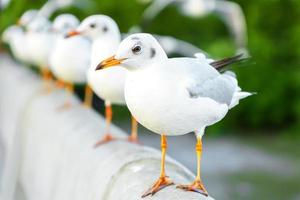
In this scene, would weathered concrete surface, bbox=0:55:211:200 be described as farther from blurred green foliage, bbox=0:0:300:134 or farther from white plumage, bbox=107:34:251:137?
blurred green foliage, bbox=0:0:300:134

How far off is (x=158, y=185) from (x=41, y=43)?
3.51 m

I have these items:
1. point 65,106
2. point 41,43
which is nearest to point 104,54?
point 65,106

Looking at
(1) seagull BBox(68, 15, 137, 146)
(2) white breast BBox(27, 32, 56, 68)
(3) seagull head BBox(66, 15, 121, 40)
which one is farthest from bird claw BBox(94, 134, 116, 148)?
(2) white breast BBox(27, 32, 56, 68)

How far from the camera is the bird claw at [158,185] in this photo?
2488mm

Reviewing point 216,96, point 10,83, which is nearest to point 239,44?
point 10,83

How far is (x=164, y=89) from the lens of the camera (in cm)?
227

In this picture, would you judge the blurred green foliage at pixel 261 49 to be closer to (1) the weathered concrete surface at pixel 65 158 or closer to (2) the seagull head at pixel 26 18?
(2) the seagull head at pixel 26 18

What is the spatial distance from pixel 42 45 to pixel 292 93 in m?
8.24

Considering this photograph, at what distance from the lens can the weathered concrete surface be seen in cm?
282

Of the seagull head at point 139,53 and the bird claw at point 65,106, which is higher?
the seagull head at point 139,53

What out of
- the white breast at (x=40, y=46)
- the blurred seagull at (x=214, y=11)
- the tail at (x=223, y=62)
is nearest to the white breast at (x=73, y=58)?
the white breast at (x=40, y=46)

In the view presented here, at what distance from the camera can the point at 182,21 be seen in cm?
1457

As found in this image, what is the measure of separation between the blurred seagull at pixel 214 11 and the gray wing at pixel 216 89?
28.7 feet

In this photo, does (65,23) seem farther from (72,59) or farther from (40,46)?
(40,46)
